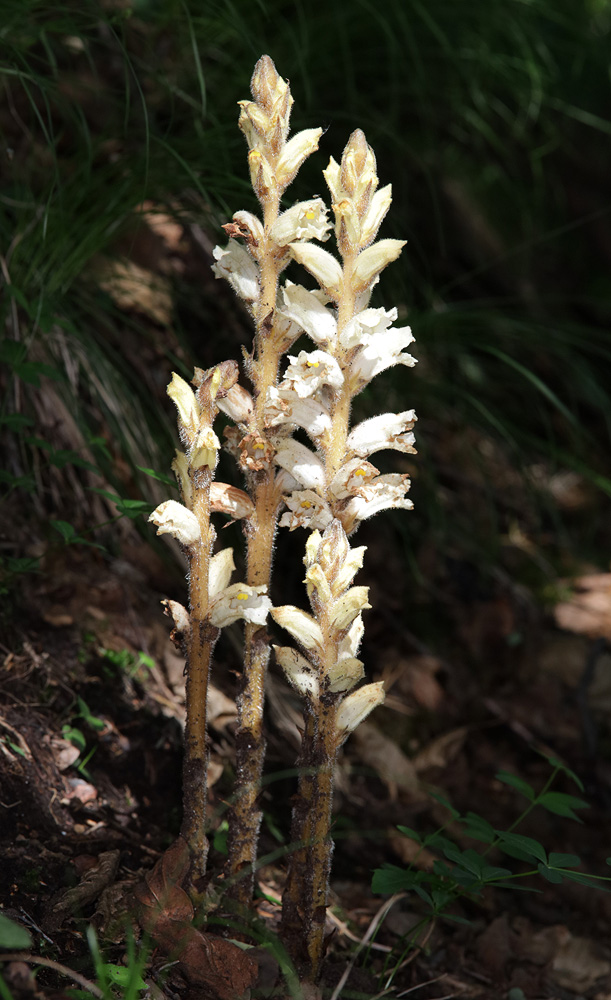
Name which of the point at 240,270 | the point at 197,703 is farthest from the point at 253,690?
the point at 240,270

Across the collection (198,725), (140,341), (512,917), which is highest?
(140,341)

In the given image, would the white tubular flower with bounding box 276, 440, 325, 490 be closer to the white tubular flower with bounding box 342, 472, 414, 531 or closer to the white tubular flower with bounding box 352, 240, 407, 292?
the white tubular flower with bounding box 342, 472, 414, 531

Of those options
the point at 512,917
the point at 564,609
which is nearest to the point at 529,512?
the point at 564,609

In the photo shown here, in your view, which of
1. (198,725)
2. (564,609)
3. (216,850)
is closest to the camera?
(198,725)

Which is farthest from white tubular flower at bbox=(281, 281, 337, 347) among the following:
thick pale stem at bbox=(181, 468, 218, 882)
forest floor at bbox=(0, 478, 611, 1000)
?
forest floor at bbox=(0, 478, 611, 1000)

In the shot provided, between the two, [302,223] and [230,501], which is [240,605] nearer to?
[230,501]

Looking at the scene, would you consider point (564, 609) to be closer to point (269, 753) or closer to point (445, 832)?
point (445, 832)

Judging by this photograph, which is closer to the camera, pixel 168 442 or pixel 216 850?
pixel 216 850
